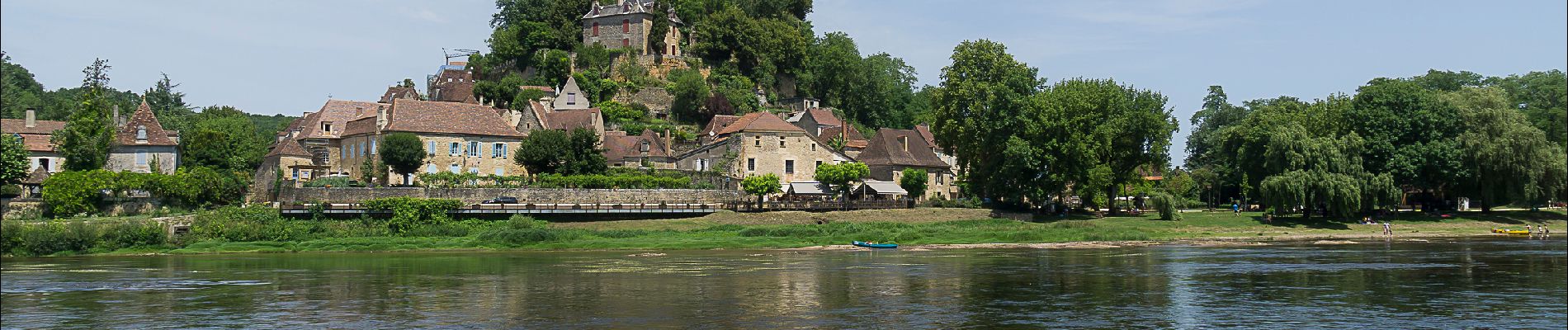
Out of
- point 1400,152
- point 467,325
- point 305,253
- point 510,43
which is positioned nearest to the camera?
point 467,325

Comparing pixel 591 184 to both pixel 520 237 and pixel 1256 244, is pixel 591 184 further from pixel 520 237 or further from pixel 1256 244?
pixel 1256 244

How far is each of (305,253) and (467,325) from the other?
29788 mm

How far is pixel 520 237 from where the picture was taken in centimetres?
6119

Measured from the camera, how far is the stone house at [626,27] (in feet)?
360

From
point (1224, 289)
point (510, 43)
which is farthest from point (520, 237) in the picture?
point (510, 43)

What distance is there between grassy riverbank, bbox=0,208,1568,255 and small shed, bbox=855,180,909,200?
20.3ft

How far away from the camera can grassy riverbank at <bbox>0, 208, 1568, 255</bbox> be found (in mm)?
58562

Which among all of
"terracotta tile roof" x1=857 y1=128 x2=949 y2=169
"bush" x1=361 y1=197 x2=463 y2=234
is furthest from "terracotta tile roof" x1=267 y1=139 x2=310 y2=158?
"terracotta tile roof" x1=857 y1=128 x2=949 y2=169

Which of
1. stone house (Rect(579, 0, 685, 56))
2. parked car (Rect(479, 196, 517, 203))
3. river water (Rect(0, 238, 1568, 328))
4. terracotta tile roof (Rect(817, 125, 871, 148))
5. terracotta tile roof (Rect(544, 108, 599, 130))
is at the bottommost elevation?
river water (Rect(0, 238, 1568, 328))

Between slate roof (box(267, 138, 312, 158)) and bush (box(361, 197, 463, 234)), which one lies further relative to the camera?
slate roof (box(267, 138, 312, 158))

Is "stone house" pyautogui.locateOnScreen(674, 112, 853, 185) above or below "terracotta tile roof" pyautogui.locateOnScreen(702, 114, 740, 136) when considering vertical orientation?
below

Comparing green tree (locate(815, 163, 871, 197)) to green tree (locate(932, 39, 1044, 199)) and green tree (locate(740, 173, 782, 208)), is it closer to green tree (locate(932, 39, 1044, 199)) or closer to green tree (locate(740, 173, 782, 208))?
green tree (locate(740, 173, 782, 208))

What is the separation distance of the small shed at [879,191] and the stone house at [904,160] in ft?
6.84

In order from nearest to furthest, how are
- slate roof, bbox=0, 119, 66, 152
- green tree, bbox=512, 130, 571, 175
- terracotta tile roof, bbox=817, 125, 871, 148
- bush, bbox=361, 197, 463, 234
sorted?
bush, bbox=361, 197, 463, 234 < green tree, bbox=512, 130, 571, 175 < slate roof, bbox=0, 119, 66, 152 < terracotta tile roof, bbox=817, 125, 871, 148
